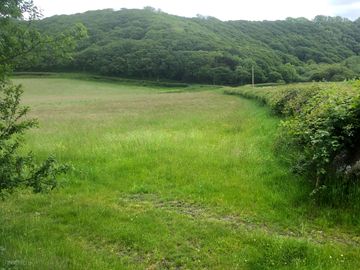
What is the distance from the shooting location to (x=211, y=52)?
127562 mm

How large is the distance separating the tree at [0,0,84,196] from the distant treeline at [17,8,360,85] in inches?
3114

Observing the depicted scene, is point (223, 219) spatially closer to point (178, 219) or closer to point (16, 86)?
point (178, 219)

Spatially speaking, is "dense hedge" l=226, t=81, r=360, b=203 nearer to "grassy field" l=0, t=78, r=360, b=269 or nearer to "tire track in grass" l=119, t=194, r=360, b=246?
"grassy field" l=0, t=78, r=360, b=269

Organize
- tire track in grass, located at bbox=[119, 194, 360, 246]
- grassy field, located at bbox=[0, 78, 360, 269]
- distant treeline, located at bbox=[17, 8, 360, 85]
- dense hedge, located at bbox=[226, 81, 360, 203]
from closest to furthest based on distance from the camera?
grassy field, located at bbox=[0, 78, 360, 269] < tire track in grass, located at bbox=[119, 194, 360, 246] < dense hedge, located at bbox=[226, 81, 360, 203] < distant treeline, located at bbox=[17, 8, 360, 85]

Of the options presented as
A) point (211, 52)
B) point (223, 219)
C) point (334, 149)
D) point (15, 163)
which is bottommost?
point (223, 219)

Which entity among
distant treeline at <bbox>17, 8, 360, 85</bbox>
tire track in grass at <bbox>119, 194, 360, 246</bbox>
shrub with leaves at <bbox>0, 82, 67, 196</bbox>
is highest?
distant treeline at <bbox>17, 8, 360, 85</bbox>

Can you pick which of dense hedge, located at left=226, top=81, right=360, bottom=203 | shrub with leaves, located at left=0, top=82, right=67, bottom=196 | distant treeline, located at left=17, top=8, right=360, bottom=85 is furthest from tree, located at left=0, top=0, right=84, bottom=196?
distant treeline, located at left=17, top=8, right=360, bottom=85

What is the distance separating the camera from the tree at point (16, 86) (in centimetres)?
601

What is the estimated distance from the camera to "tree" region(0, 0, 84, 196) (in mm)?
6008

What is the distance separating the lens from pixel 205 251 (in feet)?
20.4

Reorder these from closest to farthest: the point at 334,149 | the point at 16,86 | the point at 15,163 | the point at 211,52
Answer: the point at 15,163
the point at 16,86
the point at 334,149
the point at 211,52

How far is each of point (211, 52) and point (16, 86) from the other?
409 feet

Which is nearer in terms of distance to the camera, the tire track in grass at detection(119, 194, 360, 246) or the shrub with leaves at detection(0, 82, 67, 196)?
the shrub with leaves at detection(0, 82, 67, 196)

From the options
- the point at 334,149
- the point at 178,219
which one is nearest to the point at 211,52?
the point at 334,149
